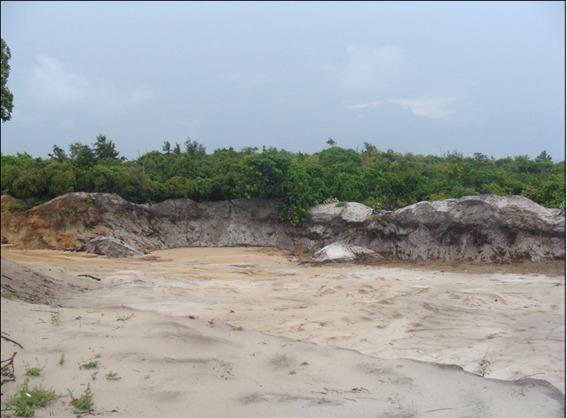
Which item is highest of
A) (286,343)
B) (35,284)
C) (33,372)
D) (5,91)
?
(5,91)

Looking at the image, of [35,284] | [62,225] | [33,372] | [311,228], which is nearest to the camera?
[33,372]

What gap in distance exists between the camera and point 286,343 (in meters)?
4.03

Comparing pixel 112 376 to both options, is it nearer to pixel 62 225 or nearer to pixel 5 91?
pixel 5 91

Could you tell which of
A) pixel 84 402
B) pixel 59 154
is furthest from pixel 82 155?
pixel 84 402

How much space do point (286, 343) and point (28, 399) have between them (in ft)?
6.55

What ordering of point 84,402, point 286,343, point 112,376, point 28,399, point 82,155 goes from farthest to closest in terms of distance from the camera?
point 82,155
point 286,343
point 112,376
point 84,402
point 28,399

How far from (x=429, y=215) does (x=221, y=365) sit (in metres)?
8.65

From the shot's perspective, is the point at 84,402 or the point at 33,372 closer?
the point at 84,402

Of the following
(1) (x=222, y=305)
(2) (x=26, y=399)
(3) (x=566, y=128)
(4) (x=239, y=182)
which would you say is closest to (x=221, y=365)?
(2) (x=26, y=399)

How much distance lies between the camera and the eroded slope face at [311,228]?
10211 millimetres

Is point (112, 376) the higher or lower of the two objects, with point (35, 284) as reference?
lower

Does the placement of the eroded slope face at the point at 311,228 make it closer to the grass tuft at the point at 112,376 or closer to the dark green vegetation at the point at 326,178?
the dark green vegetation at the point at 326,178

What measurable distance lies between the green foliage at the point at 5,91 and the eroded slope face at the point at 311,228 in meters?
5.71

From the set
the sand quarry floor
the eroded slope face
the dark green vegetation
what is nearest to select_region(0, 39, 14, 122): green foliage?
the sand quarry floor
